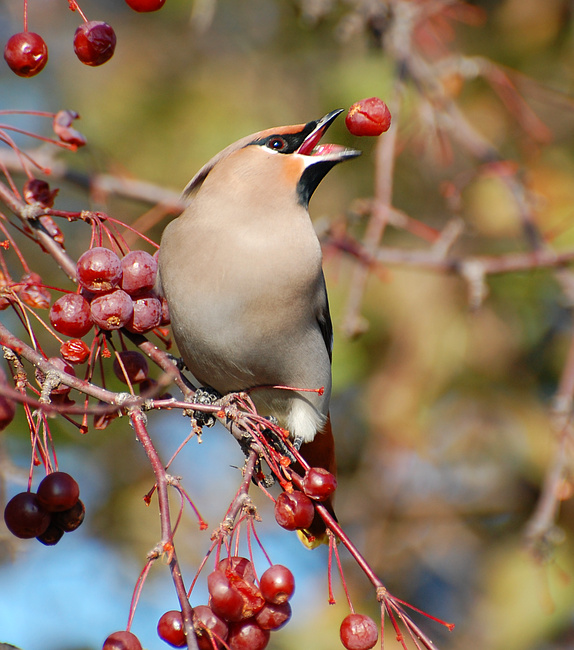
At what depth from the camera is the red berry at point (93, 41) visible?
6.61ft

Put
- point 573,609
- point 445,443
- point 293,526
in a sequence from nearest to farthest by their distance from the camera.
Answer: point 293,526 < point 573,609 < point 445,443

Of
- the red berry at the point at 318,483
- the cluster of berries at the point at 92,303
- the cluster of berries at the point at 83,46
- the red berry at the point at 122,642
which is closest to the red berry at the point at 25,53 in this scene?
the cluster of berries at the point at 83,46

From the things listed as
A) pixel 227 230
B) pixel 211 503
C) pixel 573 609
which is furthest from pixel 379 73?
pixel 573 609

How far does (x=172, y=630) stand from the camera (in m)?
1.93

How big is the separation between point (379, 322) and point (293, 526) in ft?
9.56

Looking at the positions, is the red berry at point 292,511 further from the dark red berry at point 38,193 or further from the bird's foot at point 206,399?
the dark red berry at point 38,193

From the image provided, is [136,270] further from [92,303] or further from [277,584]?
[277,584]

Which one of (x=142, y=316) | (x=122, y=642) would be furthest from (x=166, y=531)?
(x=142, y=316)

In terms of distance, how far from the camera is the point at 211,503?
5660 millimetres

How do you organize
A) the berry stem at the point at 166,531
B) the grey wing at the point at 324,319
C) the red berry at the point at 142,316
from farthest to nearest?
the grey wing at the point at 324,319 → the red berry at the point at 142,316 → the berry stem at the point at 166,531

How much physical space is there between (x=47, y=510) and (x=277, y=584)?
1.90ft

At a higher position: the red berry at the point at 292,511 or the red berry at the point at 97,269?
the red berry at the point at 97,269

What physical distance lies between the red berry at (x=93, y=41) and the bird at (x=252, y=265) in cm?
92

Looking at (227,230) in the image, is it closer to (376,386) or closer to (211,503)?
(376,386)
